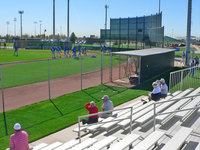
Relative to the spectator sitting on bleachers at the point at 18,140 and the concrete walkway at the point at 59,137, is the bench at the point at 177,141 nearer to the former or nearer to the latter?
the spectator sitting on bleachers at the point at 18,140

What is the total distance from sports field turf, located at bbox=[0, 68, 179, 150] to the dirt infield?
893mm

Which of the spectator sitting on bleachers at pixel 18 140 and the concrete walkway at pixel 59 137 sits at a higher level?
the spectator sitting on bleachers at pixel 18 140

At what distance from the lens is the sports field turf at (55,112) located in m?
9.41

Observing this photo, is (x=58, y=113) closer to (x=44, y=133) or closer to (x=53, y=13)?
(x=44, y=133)

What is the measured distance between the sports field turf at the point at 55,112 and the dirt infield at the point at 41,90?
2.93ft

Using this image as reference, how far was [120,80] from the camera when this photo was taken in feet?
66.2

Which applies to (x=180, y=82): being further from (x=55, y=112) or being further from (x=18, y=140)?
(x=18, y=140)

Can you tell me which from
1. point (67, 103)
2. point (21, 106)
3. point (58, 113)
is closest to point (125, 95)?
point (67, 103)

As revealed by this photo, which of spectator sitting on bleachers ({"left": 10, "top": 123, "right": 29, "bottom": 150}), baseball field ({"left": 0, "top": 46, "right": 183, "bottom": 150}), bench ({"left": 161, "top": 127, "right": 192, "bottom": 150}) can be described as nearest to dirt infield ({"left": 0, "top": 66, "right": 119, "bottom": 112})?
baseball field ({"left": 0, "top": 46, "right": 183, "bottom": 150})

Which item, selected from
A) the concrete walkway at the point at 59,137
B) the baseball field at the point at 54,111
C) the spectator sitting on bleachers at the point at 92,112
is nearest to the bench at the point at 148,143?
the spectator sitting on bleachers at the point at 92,112

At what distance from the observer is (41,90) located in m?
16.2

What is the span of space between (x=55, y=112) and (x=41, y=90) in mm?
4985

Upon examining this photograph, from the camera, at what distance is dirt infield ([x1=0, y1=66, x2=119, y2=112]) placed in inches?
533

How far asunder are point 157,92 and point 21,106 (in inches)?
271
